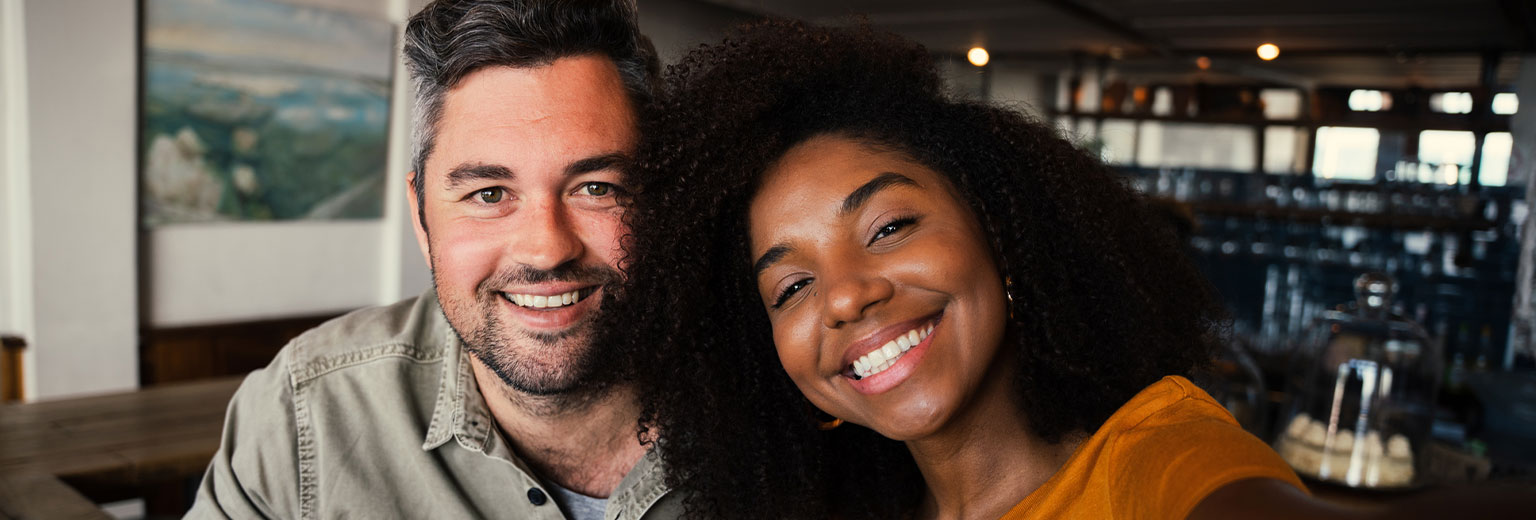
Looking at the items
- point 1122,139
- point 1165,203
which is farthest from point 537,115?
point 1122,139

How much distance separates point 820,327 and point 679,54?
597mm

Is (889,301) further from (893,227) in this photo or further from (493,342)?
(493,342)

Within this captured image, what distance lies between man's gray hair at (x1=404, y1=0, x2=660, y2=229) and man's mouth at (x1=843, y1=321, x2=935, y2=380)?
649 millimetres

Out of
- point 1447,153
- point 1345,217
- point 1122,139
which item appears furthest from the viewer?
point 1122,139

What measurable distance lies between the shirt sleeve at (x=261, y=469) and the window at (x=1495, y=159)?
6545mm

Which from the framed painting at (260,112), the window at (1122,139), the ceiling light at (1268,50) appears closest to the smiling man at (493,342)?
the framed painting at (260,112)

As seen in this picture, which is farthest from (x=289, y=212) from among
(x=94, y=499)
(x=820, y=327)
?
(x=820, y=327)

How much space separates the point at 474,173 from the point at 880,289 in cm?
71

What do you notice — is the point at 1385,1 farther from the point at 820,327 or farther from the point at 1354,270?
the point at 820,327

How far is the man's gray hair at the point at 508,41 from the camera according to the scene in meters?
1.61

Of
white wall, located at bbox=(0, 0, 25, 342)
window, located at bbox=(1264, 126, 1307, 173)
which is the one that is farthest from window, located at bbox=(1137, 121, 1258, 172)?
white wall, located at bbox=(0, 0, 25, 342)

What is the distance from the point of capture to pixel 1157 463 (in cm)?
96

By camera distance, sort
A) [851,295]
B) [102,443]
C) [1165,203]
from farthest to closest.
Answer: [1165,203], [102,443], [851,295]

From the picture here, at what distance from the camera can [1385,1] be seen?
4938 millimetres
